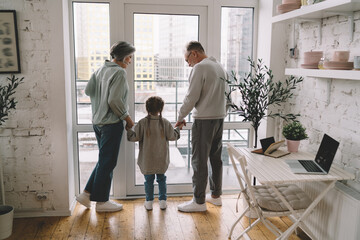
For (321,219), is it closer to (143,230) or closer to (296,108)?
(296,108)

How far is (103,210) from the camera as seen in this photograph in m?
3.61

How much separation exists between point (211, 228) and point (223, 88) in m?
1.29

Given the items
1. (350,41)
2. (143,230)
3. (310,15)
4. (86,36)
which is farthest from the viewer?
(86,36)

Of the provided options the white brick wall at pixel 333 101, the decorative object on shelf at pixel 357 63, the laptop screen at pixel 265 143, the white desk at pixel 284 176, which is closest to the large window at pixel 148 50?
the white brick wall at pixel 333 101

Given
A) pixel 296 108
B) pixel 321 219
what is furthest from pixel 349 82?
pixel 321 219

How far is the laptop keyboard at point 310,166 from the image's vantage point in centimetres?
259

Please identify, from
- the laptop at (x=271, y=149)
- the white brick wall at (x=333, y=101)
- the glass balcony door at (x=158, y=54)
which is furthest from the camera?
the glass balcony door at (x=158, y=54)

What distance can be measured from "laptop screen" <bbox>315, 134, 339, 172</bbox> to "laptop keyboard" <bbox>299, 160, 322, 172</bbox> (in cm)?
4

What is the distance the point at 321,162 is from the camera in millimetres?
2666

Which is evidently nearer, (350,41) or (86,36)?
(350,41)

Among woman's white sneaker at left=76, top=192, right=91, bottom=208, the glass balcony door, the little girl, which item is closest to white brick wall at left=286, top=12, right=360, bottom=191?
the glass balcony door

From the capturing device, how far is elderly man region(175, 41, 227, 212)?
3.35m

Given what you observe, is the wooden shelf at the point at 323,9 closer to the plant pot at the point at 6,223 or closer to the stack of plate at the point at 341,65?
the stack of plate at the point at 341,65

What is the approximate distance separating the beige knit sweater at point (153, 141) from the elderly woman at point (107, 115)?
0.39ft
